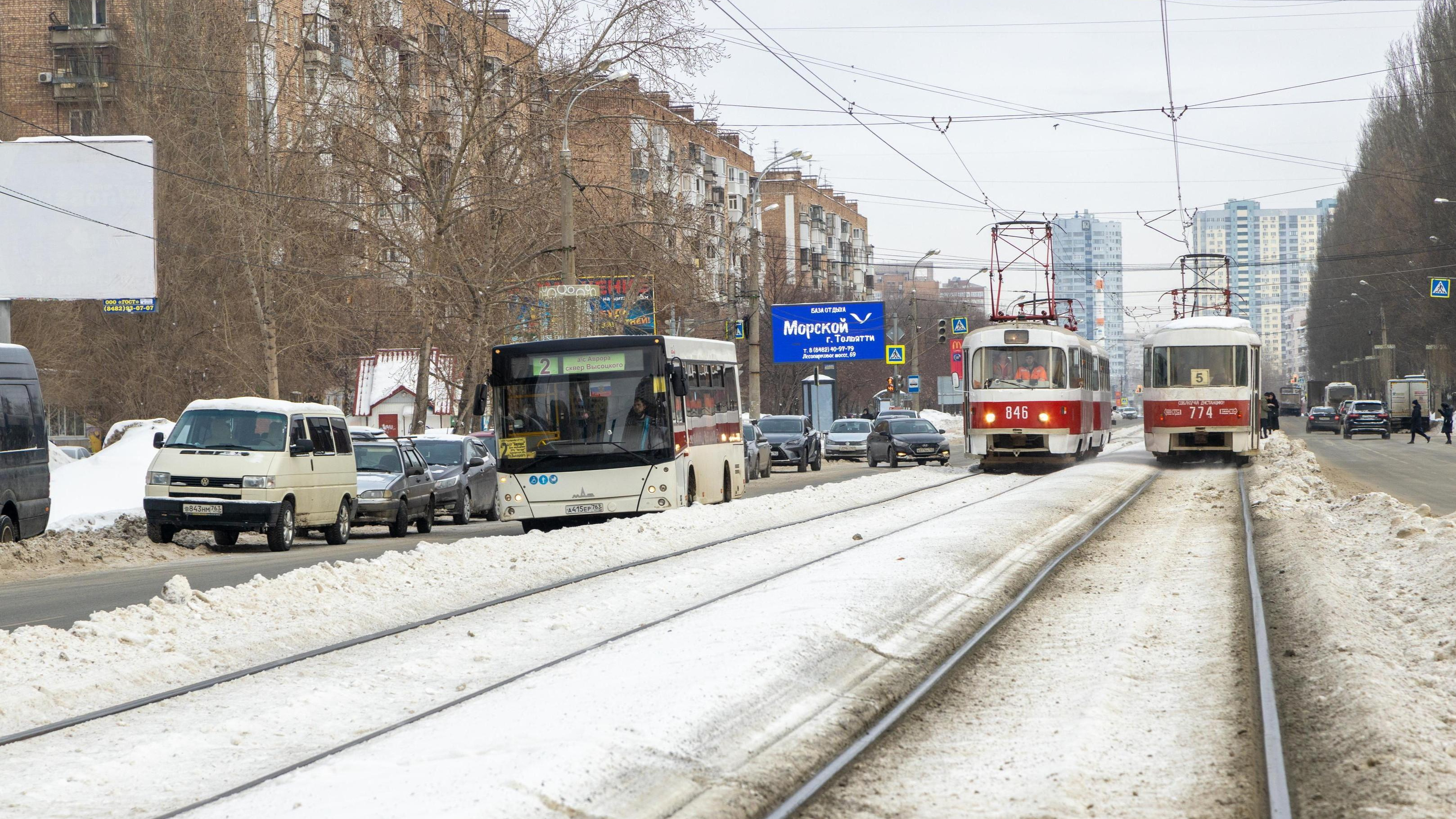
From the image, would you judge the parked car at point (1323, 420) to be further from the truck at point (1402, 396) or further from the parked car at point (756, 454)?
the parked car at point (756, 454)

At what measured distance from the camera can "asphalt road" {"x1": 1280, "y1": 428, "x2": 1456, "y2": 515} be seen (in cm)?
2686

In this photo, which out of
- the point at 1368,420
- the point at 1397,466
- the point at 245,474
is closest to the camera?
the point at 245,474

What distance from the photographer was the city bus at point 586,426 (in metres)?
20.5

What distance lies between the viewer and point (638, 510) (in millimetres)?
20547

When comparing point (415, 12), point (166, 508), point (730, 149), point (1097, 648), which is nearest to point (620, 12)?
point (415, 12)

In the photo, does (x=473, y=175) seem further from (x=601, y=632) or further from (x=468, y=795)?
(x=468, y=795)

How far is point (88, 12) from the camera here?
60125mm

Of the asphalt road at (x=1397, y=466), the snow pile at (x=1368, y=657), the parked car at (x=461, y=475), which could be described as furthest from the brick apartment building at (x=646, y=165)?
the snow pile at (x=1368, y=657)

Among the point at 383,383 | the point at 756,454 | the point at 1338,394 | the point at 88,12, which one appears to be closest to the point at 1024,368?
the point at 756,454

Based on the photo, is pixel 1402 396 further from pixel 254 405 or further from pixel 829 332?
pixel 254 405

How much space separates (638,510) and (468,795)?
14713 mm

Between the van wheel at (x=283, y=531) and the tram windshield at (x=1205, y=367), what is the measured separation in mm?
21019

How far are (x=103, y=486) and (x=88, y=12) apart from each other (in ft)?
133

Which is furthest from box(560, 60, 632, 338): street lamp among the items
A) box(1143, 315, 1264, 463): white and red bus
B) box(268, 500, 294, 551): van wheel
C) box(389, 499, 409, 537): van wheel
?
box(1143, 315, 1264, 463): white and red bus
